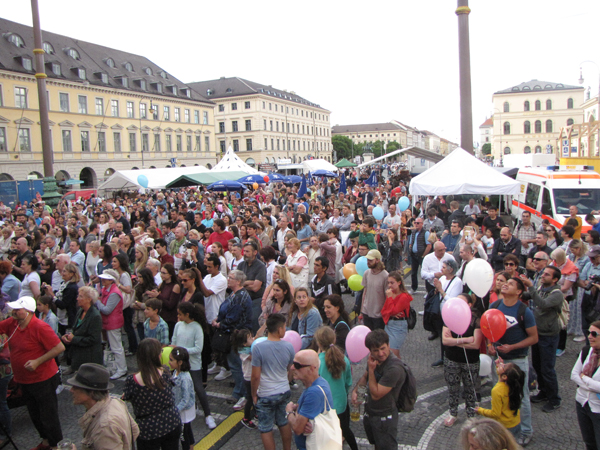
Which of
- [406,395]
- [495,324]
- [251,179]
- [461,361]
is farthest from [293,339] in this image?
[251,179]

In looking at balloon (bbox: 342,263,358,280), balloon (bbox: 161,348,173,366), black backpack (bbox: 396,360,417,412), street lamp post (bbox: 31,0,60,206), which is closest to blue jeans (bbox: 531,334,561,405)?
black backpack (bbox: 396,360,417,412)

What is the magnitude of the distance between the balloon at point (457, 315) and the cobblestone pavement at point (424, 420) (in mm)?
1111

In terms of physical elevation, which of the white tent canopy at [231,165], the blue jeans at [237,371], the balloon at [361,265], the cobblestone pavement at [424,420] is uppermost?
the white tent canopy at [231,165]

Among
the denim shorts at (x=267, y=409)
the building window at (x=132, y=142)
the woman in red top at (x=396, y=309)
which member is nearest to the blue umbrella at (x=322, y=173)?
the woman in red top at (x=396, y=309)

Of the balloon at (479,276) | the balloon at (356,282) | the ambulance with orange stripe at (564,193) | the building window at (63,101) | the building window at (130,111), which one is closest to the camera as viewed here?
the balloon at (479,276)

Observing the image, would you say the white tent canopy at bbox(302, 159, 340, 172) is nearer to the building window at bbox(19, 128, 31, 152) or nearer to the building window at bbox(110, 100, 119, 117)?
the building window at bbox(19, 128, 31, 152)

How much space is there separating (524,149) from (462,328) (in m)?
89.9

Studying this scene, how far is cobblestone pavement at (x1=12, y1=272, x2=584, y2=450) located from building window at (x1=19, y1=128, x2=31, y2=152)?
135 feet

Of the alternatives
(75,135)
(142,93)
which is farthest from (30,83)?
(142,93)

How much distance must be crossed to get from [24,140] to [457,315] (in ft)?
148

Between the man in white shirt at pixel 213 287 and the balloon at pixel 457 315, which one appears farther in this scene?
the man in white shirt at pixel 213 287

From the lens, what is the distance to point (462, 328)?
14.9 feet

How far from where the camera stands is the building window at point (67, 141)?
143ft

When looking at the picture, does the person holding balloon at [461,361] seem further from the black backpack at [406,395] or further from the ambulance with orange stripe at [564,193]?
the ambulance with orange stripe at [564,193]
